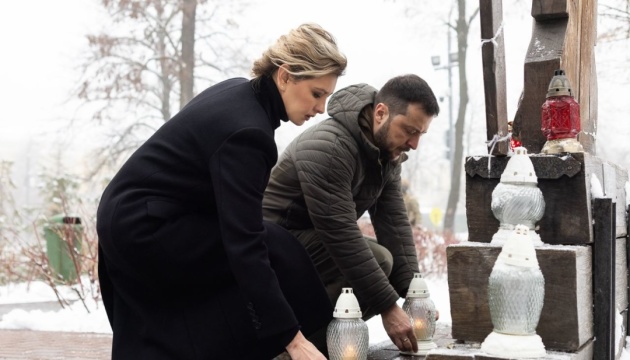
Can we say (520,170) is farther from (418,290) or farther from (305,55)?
(418,290)

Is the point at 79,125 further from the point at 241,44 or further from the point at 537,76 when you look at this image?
the point at 537,76

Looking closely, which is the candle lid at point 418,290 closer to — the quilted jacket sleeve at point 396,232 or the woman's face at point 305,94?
the quilted jacket sleeve at point 396,232

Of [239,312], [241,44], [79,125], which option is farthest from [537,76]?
[79,125]

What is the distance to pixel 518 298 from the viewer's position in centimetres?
222

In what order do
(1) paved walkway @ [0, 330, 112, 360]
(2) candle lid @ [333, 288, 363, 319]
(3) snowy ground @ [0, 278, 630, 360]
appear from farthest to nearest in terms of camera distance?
1. (3) snowy ground @ [0, 278, 630, 360]
2. (1) paved walkway @ [0, 330, 112, 360]
3. (2) candle lid @ [333, 288, 363, 319]

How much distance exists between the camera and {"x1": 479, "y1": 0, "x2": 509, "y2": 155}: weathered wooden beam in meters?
2.66

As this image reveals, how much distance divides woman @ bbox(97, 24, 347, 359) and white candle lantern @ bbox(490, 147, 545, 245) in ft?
2.13

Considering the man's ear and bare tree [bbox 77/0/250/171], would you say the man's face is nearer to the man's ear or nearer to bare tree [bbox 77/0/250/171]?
the man's ear

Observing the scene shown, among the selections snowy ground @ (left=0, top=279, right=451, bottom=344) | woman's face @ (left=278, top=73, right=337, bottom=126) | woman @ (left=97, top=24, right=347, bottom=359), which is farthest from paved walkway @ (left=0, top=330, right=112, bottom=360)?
woman's face @ (left=278, top=73, right=337, bottom=126)

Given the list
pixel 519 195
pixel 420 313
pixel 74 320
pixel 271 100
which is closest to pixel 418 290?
pixel 420 313

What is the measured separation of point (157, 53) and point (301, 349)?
1589 centimetres

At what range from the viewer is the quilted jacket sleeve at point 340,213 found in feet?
9.96

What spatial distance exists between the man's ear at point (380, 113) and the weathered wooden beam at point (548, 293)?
74 centimetres

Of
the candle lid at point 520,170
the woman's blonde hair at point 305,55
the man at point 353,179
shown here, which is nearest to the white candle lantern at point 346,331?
the man at point 353,179
